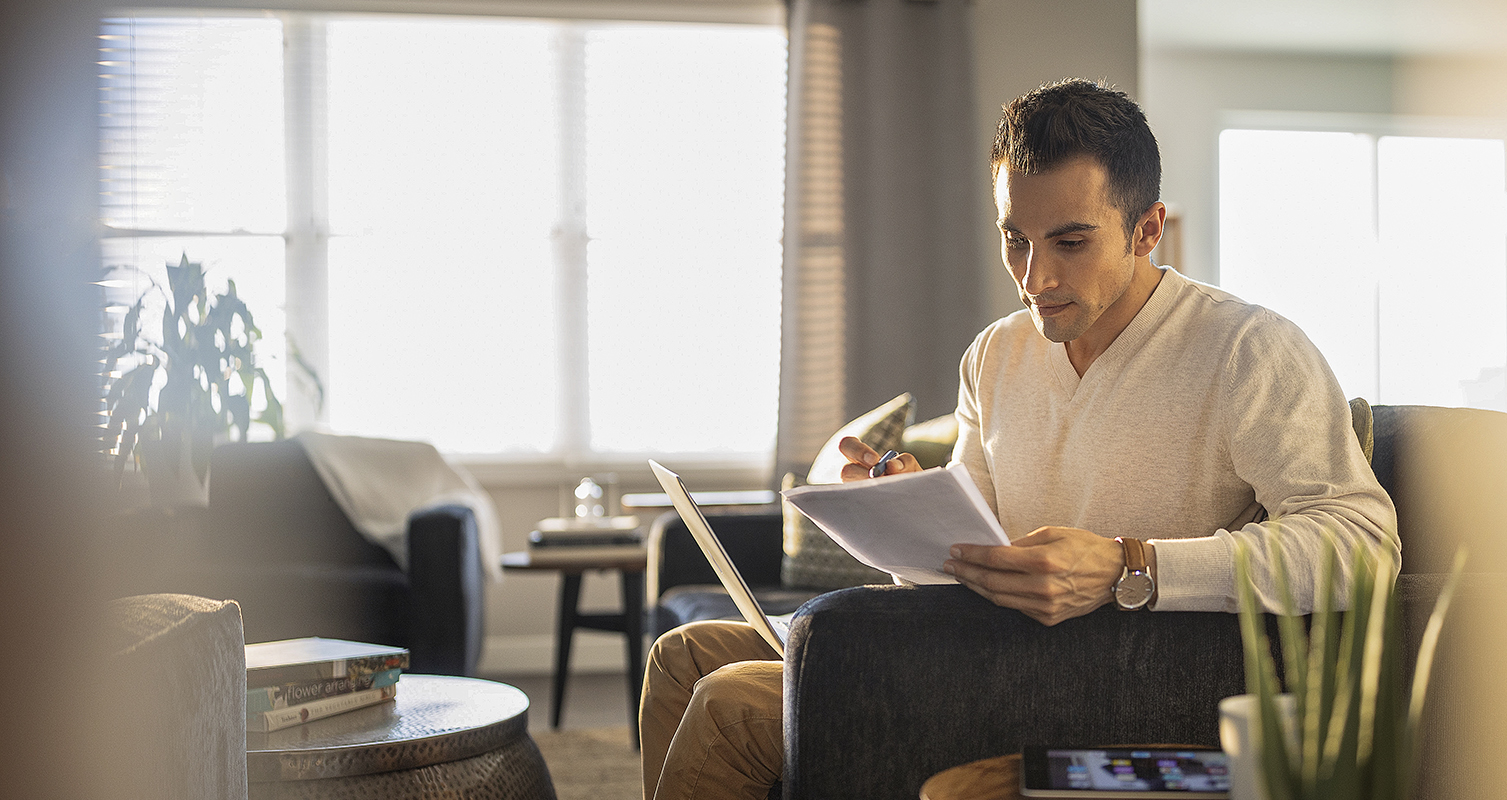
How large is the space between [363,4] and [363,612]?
84.8 inches

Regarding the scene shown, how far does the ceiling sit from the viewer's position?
16.8 feet

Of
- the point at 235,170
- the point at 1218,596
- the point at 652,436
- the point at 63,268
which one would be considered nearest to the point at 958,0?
the point at 652,436

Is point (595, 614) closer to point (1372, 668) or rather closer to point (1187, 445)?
point (1187, 445)

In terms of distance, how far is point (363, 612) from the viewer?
293 centimetres

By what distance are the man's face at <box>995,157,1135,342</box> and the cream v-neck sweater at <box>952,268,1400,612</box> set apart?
72mm

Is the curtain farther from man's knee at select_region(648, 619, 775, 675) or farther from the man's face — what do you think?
the man's face

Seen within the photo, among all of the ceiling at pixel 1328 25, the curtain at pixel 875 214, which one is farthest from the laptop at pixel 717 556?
the ceiling at pixel 1328 25

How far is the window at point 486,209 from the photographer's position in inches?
156

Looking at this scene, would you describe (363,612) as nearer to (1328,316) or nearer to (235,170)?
(235,170)

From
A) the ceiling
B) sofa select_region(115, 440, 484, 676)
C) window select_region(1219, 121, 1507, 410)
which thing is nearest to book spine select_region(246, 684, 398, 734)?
sofa select_region(115, 440, 484, 676)

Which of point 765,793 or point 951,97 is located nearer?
point 765,793

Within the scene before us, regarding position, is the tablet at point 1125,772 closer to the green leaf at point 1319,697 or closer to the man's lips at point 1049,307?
the green leaf at point 1319,697

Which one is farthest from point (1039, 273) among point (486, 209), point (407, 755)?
point (486, 209)

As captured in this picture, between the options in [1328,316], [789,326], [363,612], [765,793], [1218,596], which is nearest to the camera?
[1218,596]
